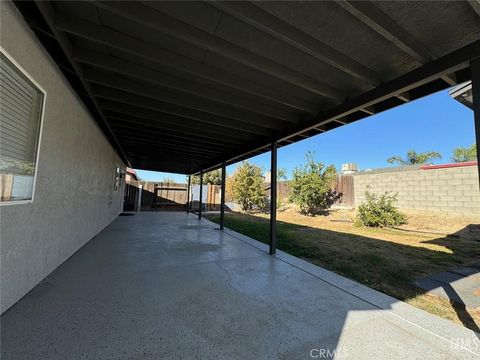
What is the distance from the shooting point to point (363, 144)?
24.7m

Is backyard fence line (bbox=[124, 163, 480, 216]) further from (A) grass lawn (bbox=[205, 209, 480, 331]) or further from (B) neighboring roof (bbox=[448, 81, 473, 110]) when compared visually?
(B) neighboring roof (bbox=[448, 81, 473, 110])

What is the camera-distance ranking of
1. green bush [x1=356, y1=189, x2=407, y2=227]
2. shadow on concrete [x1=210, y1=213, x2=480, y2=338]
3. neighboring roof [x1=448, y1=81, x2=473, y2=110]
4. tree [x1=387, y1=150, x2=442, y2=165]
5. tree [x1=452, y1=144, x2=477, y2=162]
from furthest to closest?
tree [x1=387, y1=150, x2=442, y2=165], tree [x1=452, y1=144, x2=477, y2=162], green bush [x1=356, y1=189, x2=407, y2=227], shadow on concrete [x1=210, y1=213, x2=480, y2=338], neighboring roof [x1=448, y1=81, x2=473, y2=110]

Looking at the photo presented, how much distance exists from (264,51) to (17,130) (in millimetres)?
2356

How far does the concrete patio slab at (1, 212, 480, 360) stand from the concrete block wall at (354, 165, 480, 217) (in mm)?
7707

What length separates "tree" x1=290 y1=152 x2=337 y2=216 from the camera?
11.5 meters

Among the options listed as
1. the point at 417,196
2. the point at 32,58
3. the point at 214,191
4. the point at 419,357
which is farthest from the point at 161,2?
the point at 214,191

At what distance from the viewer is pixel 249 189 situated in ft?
45.6

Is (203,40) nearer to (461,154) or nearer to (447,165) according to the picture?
(447,165)

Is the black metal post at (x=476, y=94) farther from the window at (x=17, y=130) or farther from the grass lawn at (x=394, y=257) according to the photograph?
the window at (x=17, y=130)

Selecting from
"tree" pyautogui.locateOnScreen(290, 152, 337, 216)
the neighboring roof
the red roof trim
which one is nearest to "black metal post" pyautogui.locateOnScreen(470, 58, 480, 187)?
the neighboring roof

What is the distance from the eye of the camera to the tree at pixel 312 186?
1148 cm

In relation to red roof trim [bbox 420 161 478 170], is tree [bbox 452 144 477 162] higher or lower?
higher

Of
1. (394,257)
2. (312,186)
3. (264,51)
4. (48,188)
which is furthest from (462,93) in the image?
(312,186)

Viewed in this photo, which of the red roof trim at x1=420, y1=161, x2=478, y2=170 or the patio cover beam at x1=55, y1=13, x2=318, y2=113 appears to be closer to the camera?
the patio cover beam at x1=55, y1=13, x2=318, y2=113
